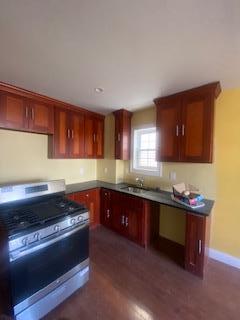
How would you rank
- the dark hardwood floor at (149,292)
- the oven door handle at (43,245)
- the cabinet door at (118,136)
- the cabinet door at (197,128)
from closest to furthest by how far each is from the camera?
1. the oven door handle at (43,245)
2. the dark hardwood floor at (149,292)
3. the cabinet door at (197,128)
4. the cabinet door at (118,136)

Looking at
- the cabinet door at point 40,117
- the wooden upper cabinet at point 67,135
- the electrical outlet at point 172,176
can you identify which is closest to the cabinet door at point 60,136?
the wooden upper cabinet at point 67,135

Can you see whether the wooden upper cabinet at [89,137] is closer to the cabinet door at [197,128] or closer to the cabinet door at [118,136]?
the cabinet door at [118,136]

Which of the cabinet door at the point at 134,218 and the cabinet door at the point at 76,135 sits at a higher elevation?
the cabinet door at the point at 76,135

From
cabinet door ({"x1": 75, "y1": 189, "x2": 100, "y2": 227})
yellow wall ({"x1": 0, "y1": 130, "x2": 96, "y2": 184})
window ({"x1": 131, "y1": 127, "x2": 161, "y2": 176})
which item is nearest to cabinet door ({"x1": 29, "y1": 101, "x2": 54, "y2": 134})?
yellow wall ({"x1": 0, "y1": 130, "x2": 96, "y2": 184})

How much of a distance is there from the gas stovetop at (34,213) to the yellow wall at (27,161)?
31.0 inches

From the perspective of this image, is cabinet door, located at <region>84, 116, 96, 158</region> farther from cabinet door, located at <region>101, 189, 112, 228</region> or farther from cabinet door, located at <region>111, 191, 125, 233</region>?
cabinet door, located at <region>111, 191, 125, 233</region>

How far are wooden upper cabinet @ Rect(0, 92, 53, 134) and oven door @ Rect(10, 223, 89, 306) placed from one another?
5.33 feet

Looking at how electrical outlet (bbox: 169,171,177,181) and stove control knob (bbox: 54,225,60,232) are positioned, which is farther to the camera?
electrical outlet (bbox: 169,171,177,181)

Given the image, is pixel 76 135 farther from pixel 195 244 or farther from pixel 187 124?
pixel 195 244

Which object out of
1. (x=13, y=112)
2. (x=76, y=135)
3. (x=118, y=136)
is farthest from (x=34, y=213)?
(x=118, y=136)

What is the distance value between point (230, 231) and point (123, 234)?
163cm

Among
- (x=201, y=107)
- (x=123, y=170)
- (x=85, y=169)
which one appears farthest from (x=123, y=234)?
(x=201, y=107)

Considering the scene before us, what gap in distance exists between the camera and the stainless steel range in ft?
4.53

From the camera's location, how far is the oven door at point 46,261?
1.38 meters
